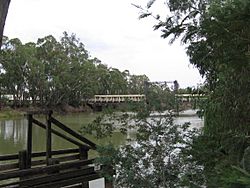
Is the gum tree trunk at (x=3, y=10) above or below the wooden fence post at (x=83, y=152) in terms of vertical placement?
above

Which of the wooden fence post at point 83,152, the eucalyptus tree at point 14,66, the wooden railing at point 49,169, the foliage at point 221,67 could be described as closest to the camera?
the foliage at point 221,67

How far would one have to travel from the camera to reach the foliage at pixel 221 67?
2.04 metres

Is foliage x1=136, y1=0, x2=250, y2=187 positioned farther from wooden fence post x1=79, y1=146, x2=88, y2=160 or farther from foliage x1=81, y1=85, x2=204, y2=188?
wooden fence post x1=79, y1=146, x2=88, y2=160

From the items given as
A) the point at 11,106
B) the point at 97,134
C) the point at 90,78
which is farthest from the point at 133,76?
the point at 97,134

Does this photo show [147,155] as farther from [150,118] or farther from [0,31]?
[0,31]

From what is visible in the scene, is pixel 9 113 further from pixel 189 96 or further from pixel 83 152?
pixel 189 96

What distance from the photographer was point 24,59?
165 feet

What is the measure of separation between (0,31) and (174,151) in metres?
1.77

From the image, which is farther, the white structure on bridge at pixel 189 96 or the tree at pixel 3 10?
the white structure on bridge at pixel 189 96

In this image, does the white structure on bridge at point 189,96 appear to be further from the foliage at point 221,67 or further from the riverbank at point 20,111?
the riverbank at point 20,111

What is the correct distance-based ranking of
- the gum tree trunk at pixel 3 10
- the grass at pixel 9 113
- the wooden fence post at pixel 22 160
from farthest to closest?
1. the grass at pixel 9 113
2. the wooden fence post at pixel 22 160
3. the gum tree trunk at pixel 3 10

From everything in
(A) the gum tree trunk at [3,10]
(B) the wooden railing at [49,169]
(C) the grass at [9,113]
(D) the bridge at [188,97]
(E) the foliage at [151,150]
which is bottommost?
(C) the grass at [9,113]

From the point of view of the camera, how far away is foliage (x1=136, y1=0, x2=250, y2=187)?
204 cm

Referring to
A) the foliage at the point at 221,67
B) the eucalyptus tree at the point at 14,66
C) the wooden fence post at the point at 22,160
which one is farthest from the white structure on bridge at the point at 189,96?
the eucalyptus tree at the point at 14,66
